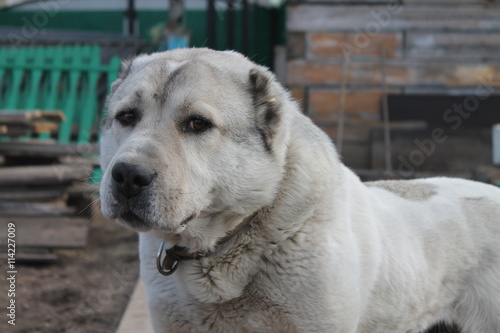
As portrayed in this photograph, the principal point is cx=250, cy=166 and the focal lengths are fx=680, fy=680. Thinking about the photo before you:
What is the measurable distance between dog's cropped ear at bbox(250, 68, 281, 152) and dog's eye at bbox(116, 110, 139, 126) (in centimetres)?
50

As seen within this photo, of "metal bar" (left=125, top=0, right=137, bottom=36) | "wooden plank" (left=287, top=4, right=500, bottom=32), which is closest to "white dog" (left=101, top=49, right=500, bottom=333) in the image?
"wooden plank" (left=287, top=4, right=500, bottom=32)

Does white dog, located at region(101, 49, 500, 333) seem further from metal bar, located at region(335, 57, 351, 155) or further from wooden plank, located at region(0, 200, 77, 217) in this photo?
metal bar, located at region(335, 57, 351, 155)

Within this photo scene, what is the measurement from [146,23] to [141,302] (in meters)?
6.84

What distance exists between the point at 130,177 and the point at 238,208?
517mm

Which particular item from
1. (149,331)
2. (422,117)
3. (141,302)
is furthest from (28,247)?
(422,117)

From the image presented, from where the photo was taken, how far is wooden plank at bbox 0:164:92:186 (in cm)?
676

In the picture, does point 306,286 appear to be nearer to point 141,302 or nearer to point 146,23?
point 141,302

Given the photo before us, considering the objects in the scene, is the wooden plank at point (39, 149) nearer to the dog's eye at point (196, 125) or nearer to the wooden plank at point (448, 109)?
the wooden plank at point (448, 109)

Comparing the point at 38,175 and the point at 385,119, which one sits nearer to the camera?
the point at 38,175

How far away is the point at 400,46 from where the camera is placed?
8227 mm

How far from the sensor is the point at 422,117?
26.9 ft

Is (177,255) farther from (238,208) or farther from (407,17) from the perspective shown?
(407,17)

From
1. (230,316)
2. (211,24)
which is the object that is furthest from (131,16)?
(230,316)

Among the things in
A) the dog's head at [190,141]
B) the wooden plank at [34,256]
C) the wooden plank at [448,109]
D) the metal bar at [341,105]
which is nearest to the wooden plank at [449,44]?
the wooden plank at [448,109]
